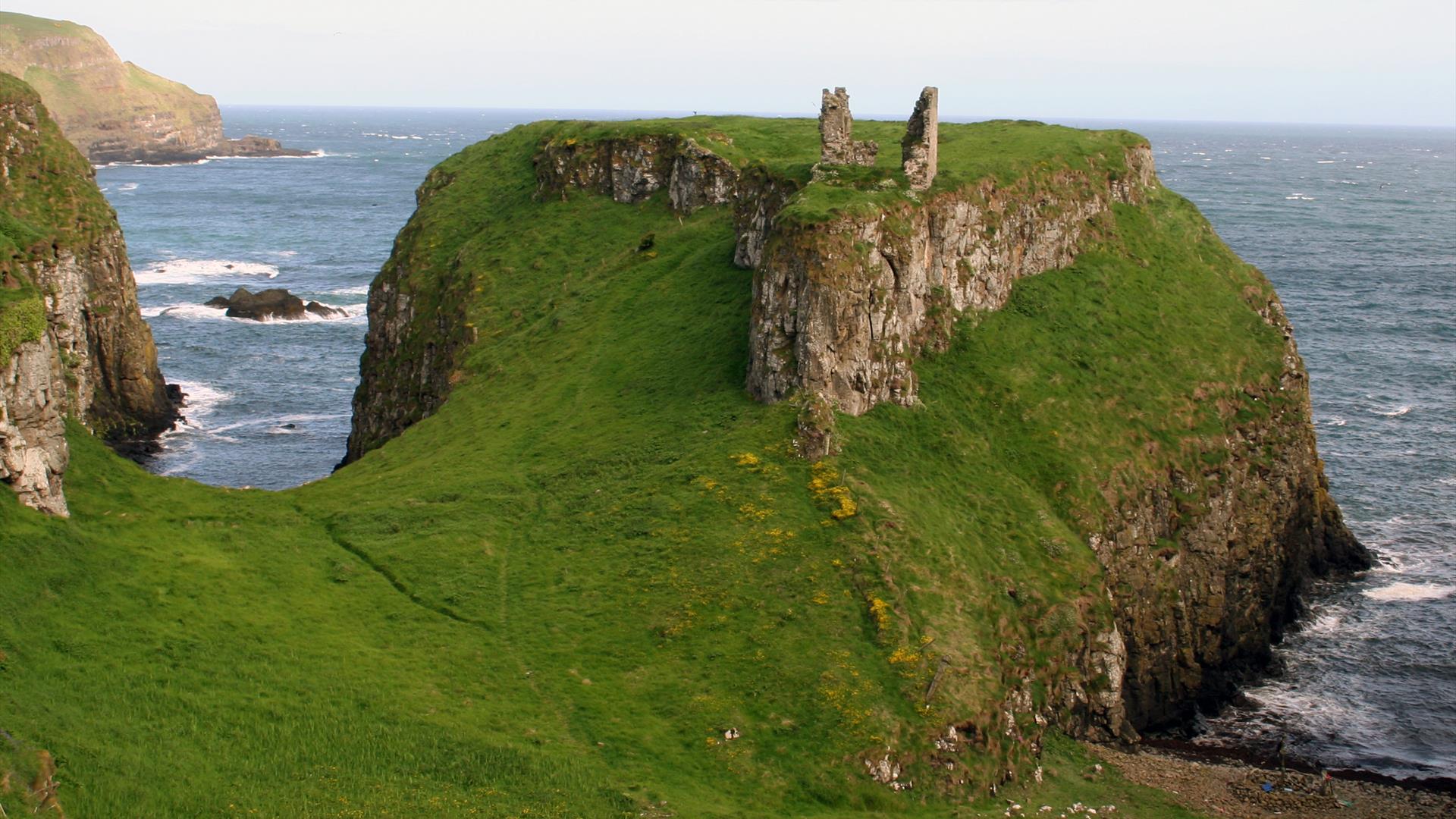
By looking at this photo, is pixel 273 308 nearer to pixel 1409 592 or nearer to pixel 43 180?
pixel 43 180

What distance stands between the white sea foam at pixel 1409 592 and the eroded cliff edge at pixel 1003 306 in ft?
8.43

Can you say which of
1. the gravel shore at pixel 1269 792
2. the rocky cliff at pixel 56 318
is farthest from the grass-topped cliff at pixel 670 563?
the rocky cliff at pixel 56 318

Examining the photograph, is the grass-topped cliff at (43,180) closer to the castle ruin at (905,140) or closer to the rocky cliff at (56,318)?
the rocky cliff at (56,318)

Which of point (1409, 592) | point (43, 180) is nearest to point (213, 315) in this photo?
point (43, 180)

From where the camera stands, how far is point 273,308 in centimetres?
12125

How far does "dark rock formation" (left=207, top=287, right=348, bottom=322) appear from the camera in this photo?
121000 millimetres

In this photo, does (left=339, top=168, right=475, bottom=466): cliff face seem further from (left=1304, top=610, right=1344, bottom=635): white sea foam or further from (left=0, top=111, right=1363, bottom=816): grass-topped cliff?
(left=1304, top=610, right=1344, bottom=635): white sea foam

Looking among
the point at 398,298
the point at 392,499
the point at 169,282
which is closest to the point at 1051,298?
the point at 392,499

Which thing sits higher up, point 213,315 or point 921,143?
point 921,143

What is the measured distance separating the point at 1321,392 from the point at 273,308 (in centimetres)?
9202

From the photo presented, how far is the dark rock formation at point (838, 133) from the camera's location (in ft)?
203

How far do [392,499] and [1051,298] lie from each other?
3566 cm

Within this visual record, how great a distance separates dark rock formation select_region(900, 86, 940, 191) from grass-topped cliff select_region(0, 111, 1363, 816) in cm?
125

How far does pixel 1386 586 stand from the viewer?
67.1m
